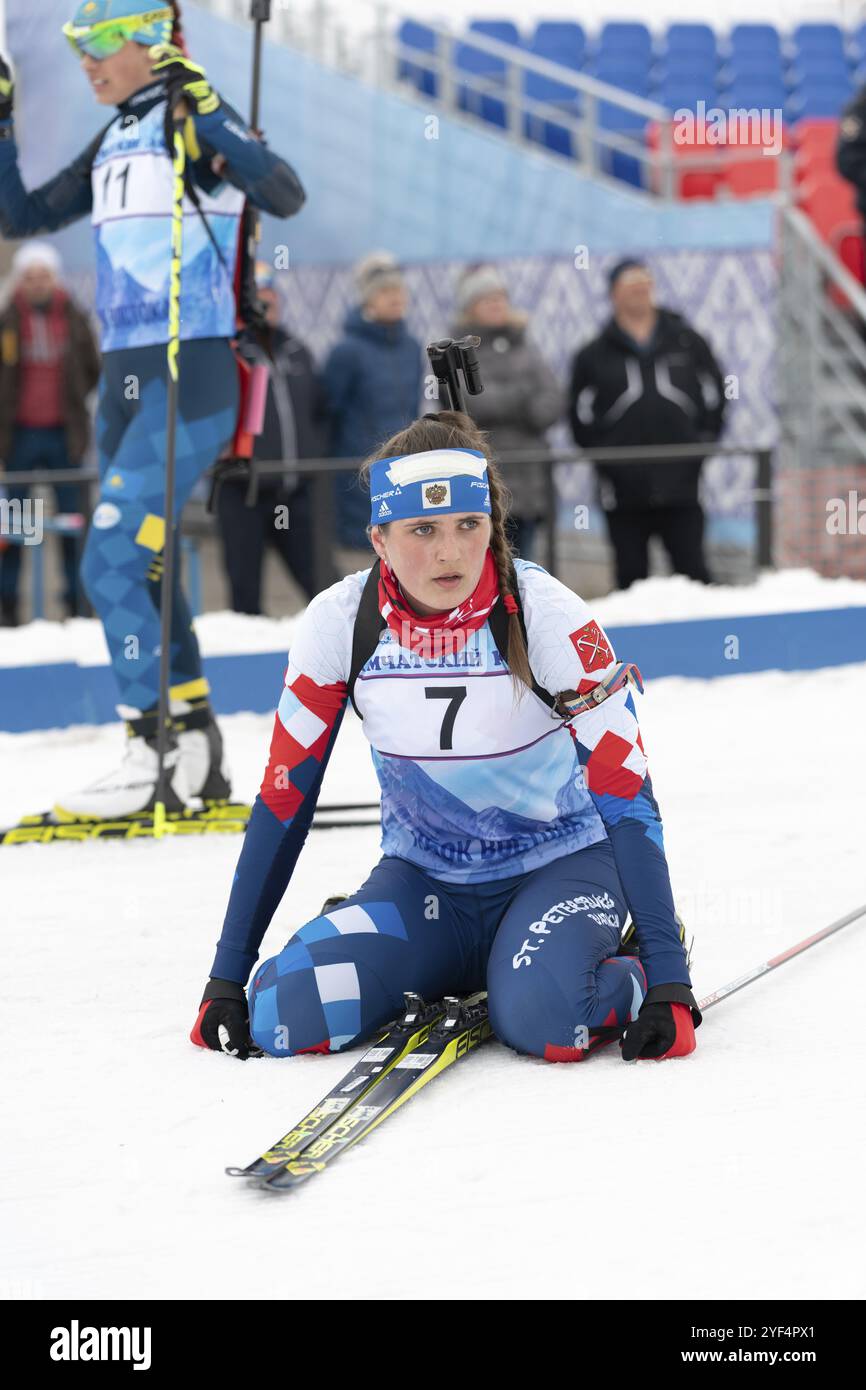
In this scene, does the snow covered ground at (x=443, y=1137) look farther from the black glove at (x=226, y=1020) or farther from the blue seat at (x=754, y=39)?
the blue seat at (x=754, y=39)

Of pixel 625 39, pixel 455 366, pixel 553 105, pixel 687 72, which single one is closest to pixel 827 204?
pixel 553 105

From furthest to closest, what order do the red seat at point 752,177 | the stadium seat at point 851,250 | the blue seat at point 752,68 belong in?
1. the blue seat at point 752,68
2. the red seat at point 752,177
3. the stadium seat at point 851,250

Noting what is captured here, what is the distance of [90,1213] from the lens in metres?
2.91

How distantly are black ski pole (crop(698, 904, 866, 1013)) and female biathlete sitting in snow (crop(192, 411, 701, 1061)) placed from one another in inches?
11.3

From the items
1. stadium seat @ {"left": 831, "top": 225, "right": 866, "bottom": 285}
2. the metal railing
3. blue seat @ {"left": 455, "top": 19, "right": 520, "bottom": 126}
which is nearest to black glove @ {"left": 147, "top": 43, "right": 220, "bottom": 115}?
the metal railing

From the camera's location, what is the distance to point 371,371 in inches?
375

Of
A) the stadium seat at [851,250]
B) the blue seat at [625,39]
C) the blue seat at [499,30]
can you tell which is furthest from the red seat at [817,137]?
the blue seat at [499,30]

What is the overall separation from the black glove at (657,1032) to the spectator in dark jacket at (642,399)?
6.05 metres

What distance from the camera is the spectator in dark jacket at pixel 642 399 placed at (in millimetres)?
9383

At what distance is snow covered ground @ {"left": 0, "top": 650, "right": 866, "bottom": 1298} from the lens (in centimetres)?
264

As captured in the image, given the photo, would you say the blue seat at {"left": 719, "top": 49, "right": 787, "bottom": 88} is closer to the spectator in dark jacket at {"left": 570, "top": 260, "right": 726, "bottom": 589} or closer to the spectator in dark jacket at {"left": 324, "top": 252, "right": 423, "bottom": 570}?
the spectator in dark jacket at {"left": 570, "top": 260, "right": 726, "bottom": 589}
